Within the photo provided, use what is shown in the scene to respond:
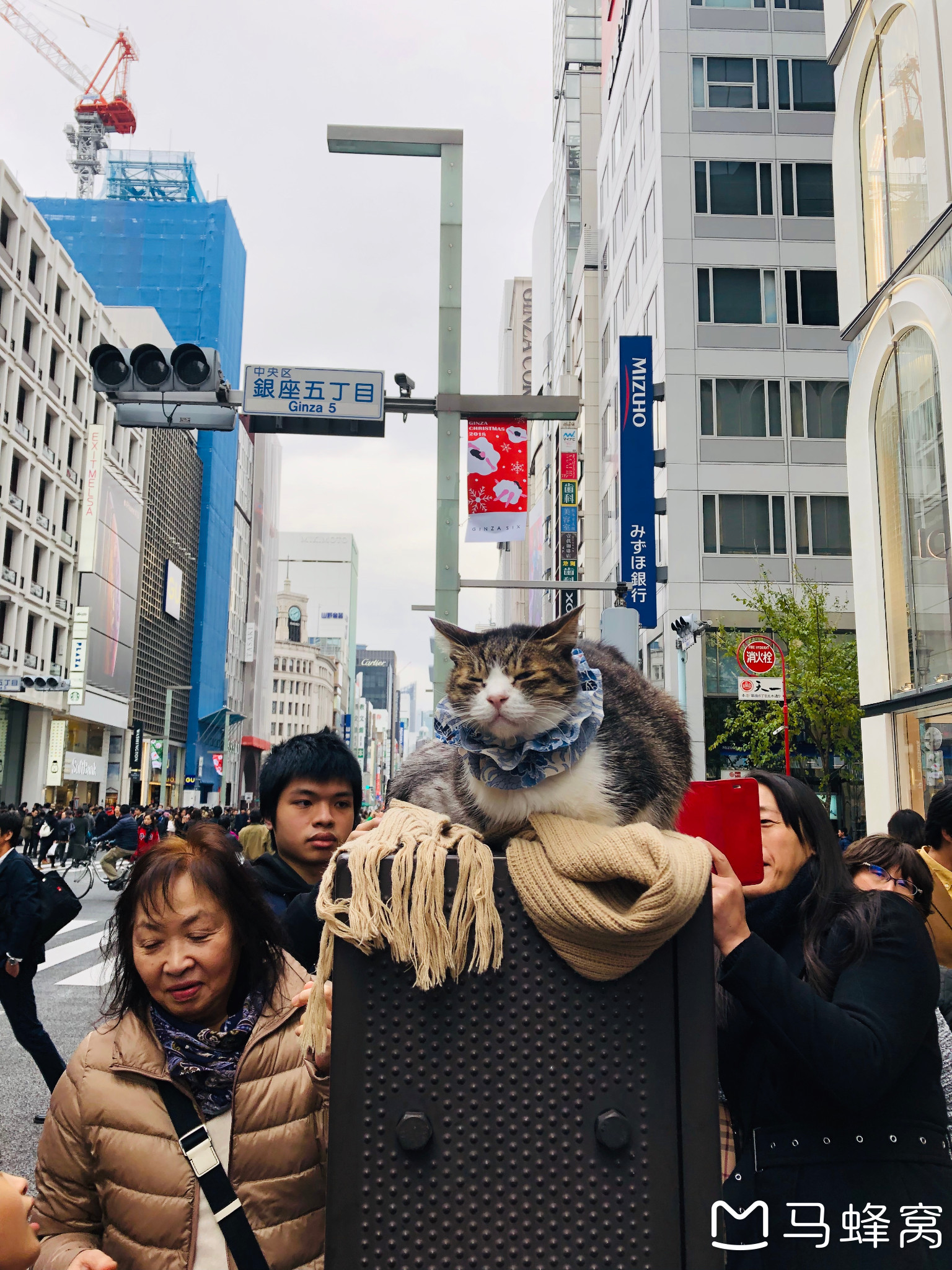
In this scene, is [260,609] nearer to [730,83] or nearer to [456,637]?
[730,83]

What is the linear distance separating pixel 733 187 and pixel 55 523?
27.9 m

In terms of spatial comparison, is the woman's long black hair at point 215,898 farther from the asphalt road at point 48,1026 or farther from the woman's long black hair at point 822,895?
the woman's long black hair at point 822,895

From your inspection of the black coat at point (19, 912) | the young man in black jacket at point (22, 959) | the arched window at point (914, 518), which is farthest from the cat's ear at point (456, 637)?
the arched window at point (914, 518)

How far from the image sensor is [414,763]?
1.88 meters

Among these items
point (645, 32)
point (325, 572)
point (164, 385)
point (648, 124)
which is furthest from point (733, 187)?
point (325, 572)

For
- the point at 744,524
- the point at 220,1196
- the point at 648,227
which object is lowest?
the point at 220,1196

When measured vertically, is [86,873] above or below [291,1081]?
below

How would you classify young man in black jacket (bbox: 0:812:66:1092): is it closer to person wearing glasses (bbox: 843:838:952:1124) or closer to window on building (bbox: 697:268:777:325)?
person wearing glasses (bbox: 843:838:952:1124)

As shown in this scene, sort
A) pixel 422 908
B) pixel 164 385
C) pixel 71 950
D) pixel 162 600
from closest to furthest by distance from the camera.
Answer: pixel 422 908
pixel 164 385
pixel 71 950
pixel 162 600

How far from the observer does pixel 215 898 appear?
2051mm

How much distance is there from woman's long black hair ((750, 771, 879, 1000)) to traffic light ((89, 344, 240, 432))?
6379 mm

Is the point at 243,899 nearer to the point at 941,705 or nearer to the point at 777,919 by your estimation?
the point at 777,919

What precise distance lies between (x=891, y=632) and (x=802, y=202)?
823 inches

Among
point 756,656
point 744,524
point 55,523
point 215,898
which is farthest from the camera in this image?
point 55,523
